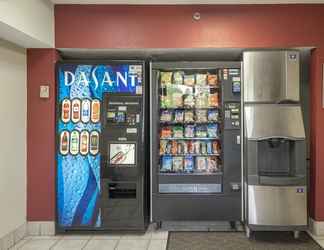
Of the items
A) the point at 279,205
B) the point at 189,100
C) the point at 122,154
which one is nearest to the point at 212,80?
the point at 189,100

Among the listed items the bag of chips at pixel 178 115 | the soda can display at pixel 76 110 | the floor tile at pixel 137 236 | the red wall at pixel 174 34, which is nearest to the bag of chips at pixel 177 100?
the bag of chips at pixel 178 115

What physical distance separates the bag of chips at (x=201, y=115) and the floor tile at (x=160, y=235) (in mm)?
1362

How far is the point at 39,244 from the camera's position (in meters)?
4.16

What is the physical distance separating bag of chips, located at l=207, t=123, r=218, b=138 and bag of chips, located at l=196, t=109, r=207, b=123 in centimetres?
13

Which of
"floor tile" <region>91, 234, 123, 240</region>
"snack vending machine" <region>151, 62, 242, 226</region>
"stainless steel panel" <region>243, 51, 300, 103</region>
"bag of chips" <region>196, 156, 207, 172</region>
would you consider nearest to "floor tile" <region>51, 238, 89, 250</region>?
"floor tile" <region>91, 234, 123, 240</region>

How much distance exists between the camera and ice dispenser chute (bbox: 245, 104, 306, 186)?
421 centimetres

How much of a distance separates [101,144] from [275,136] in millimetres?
1929

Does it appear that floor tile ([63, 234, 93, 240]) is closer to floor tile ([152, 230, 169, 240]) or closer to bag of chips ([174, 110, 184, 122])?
floor tile ([152, 230, 169, 240])

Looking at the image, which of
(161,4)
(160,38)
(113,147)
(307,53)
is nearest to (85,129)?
(113,147)

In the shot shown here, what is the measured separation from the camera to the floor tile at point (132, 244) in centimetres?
404

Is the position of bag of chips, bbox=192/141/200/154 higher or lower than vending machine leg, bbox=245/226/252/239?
higher

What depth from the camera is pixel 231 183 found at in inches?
176

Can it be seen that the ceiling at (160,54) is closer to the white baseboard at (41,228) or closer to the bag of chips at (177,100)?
the bag of chips at (177,100)

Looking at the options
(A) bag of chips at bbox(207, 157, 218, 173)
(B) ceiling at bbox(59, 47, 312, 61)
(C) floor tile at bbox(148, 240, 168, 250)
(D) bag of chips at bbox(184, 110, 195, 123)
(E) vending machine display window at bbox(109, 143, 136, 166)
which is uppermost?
(B) ceiling at bbox(59, 47, 312, 61)
